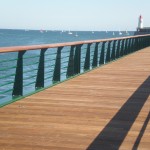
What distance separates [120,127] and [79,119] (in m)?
0.76

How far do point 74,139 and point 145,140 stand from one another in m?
0.86

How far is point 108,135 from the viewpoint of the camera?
495cm

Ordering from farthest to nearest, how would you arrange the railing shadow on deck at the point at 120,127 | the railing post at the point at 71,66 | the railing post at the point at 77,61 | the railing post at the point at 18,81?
the railing post at the point at 77,61
the railing post at the point at 71,66
the railing post at the point at 18,81
the railing shadow on deck at the point at 120,127

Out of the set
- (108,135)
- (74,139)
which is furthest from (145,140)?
(74,139)

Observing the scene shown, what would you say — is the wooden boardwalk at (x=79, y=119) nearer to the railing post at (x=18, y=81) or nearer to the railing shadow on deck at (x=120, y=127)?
the railing shadow on deck at (x=120, y=127)

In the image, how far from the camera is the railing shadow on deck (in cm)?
454

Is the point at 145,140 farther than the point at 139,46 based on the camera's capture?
No

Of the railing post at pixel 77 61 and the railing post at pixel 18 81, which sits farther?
the railing post at pixel 77 61

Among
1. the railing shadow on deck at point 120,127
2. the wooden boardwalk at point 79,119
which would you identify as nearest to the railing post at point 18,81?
the wooden boardwalk at point 79,119

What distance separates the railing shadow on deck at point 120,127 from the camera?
454 cm

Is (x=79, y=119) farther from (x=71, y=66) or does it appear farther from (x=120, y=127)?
(x=71, y=66)

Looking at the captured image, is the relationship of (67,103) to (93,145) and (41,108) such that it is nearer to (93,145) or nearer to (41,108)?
(41,108)

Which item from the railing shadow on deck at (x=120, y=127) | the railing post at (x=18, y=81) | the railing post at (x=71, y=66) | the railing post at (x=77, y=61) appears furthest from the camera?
the railing post at (x=77, y=61)

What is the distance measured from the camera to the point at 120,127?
537 centimetres
